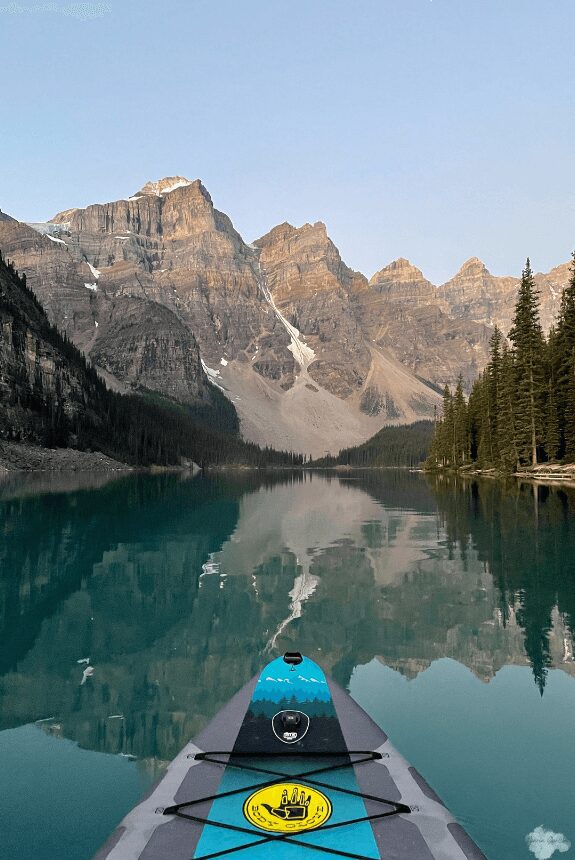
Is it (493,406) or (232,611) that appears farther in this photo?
(493,406)

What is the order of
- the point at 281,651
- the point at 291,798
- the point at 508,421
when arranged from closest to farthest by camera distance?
the point at 291,798 → the point at 281,651 → the point at 508,421

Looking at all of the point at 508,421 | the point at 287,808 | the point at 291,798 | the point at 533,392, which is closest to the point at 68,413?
the point at 508,421

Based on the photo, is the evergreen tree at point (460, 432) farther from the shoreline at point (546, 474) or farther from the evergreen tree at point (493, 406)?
the shoreline at point (546, 474)

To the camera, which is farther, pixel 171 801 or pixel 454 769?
pixel 454 769

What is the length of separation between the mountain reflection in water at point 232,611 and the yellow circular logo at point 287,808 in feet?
9.36

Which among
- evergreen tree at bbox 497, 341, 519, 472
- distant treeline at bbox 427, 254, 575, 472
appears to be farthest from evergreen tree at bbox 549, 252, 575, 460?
evergreen tree at bbox 497, 341, 519, 472

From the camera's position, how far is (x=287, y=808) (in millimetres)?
5449

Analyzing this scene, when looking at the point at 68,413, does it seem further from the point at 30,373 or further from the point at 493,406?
the point at 493,406

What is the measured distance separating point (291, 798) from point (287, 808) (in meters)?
0.18

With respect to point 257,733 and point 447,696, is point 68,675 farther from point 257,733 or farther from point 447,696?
point 447,696

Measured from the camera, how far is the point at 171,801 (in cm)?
559

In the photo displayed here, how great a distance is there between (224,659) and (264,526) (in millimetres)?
23718

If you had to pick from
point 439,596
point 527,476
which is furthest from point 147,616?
point 527,476

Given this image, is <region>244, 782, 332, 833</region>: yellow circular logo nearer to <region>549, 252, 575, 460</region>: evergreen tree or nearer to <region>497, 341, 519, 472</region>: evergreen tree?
<region>549, 252, 575, 460</region>: evergreen tree
